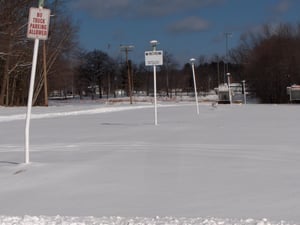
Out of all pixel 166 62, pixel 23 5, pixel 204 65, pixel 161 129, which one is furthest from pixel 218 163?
pixel 204 65

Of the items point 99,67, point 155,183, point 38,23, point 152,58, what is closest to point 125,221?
point 155,183

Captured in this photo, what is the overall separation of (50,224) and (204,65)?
150872 millimetres

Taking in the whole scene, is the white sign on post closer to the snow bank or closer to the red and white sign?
the red and white sign

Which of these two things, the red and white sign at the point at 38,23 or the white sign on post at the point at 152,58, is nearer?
the red and white sign at the point at 38,23

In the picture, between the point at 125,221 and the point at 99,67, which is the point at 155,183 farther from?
the point at 99,67

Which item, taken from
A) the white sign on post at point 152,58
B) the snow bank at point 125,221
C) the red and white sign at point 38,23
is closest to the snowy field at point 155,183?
the snow bank at point 125,221

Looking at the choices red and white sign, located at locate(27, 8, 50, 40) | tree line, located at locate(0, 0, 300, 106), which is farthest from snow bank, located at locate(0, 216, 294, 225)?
tree line, located at locate(0, 0, 300, 106)

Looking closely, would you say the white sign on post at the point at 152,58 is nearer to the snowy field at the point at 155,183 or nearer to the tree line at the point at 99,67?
the snowy field at the point at 155,183

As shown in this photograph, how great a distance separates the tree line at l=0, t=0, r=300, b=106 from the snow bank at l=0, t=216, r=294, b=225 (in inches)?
1642

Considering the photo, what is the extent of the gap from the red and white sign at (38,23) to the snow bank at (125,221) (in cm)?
491

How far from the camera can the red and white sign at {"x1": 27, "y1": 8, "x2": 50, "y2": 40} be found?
10.6 m

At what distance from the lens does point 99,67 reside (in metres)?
135

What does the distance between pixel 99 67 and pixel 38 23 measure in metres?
125

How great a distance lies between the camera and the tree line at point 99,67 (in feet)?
170
